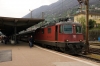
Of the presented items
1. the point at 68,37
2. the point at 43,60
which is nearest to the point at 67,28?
the point at 68,37

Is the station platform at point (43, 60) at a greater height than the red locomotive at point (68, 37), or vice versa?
the red locomotive at point (68, 37)

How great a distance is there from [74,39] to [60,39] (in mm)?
1373

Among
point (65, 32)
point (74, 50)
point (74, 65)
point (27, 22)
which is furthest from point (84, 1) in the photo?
point (27, 22)

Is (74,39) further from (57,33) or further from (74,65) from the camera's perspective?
(74,65)

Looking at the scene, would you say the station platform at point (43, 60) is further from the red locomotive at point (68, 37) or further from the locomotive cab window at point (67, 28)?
the locomotive cab window at point (67, 28)

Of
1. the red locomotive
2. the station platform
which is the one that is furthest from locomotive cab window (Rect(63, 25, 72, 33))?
the station platform

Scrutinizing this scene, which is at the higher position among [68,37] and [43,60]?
[68,37]

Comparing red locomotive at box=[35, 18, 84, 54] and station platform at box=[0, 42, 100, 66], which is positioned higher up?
red locomotive at box=[35, 18, 84, 54]

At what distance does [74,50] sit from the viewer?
17281 millimetres

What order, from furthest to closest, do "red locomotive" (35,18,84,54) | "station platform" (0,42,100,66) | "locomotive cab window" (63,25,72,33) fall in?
"locomotive cab window" (63,25,72,33)
"red locomotive" (35,18,84,54)
"station platform" (0,42,100,66)

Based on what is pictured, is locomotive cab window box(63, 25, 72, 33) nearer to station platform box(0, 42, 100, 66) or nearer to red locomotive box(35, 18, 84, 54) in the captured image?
red locomotive box(35, 18, 84, 54)

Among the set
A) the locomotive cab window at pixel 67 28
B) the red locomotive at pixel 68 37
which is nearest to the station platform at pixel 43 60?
the red locomotive at pixel 68 37

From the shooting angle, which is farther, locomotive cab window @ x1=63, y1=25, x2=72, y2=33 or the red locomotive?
locomotive cab window @ x1=63, y1=25, x2=72, y2=33

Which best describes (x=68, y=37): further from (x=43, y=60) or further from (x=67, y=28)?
(x=43, y=60)
